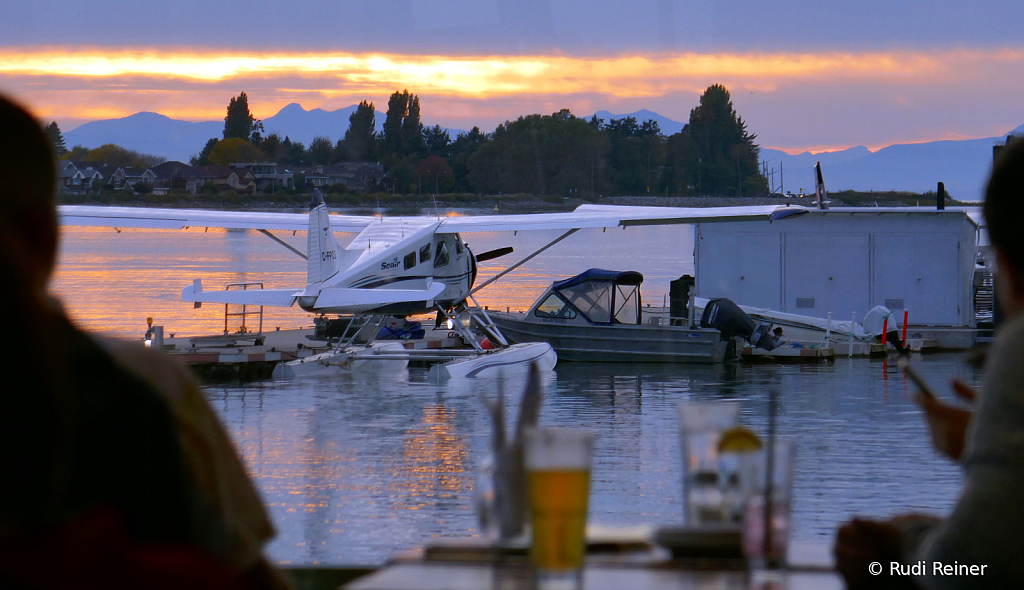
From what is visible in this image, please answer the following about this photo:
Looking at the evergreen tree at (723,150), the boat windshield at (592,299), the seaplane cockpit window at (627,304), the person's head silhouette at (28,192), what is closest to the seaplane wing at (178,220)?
the boat windshield at (592,299)

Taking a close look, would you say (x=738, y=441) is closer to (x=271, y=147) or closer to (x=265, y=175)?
(x=265, y=175)

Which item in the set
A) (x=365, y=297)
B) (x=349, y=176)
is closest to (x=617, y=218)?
(x=365, y=297)

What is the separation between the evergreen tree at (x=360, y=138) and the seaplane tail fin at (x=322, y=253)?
199ft

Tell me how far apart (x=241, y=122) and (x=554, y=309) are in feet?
241

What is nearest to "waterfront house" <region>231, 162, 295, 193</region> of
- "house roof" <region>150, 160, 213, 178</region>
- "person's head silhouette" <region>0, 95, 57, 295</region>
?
"house roof" <region>150, 160, 213, 178</region>

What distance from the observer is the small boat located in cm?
1588

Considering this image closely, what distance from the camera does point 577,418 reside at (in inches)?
446

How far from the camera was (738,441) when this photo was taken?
1378 millimetres

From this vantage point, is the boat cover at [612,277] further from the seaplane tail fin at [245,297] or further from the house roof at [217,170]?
the house roof at [217,170]

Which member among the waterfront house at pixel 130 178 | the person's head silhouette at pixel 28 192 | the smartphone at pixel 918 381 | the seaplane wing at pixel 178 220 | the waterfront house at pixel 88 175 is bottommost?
the smartphone at pixel 918 381

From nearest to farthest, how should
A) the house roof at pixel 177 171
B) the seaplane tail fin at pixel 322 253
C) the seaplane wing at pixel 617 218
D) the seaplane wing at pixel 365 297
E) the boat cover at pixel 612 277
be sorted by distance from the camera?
the seaplane wing at pixel 365 297, the seaplane tail fin at pixel 322 253, the boat cover at pixel 612 277, the seaplane wing at pixel 617 218, the house roof at pixel 177 171

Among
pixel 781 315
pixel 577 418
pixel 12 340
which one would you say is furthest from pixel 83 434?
pixel 781 315

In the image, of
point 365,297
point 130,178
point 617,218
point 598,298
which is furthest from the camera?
point 130,178

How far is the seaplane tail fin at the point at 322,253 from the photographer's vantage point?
48.3ft
